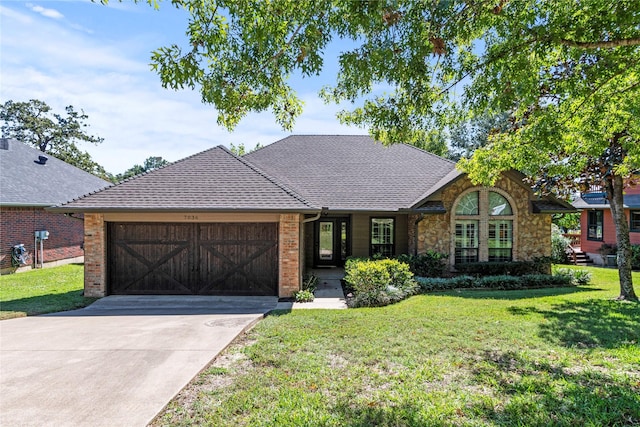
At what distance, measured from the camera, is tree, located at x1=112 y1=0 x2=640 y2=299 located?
4488 millimetres

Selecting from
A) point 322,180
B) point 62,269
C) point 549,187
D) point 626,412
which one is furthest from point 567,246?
Result: point 62,269

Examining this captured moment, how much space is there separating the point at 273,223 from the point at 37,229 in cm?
1304

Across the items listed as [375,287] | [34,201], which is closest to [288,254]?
[375,287]

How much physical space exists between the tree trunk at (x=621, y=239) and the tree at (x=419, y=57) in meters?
4.24

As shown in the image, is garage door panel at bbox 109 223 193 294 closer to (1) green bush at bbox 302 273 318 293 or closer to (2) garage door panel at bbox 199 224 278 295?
(2) garage door panel at bbox 199 224 278 295

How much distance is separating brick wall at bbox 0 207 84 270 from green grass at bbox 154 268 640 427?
12.0m

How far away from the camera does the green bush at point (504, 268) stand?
514 inches

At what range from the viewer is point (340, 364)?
17.2ft

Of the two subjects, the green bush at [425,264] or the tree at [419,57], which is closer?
the tree at [419,57]

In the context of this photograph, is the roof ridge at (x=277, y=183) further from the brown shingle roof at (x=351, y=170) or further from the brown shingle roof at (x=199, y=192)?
the brown shingle roof at (x=351, y=170)

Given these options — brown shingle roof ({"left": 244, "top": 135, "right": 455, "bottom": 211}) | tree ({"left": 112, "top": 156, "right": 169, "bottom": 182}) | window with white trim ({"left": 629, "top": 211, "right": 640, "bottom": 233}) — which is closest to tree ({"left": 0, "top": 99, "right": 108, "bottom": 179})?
tree ({"left": 112, "top": 156, "right": 169, "bottom": 182})

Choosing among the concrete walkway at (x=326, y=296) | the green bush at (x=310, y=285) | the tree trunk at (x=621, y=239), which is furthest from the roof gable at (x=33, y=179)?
the tree trunk at (x=621, y=239)

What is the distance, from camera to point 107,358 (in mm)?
5523

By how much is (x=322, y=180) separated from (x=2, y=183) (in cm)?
1388
